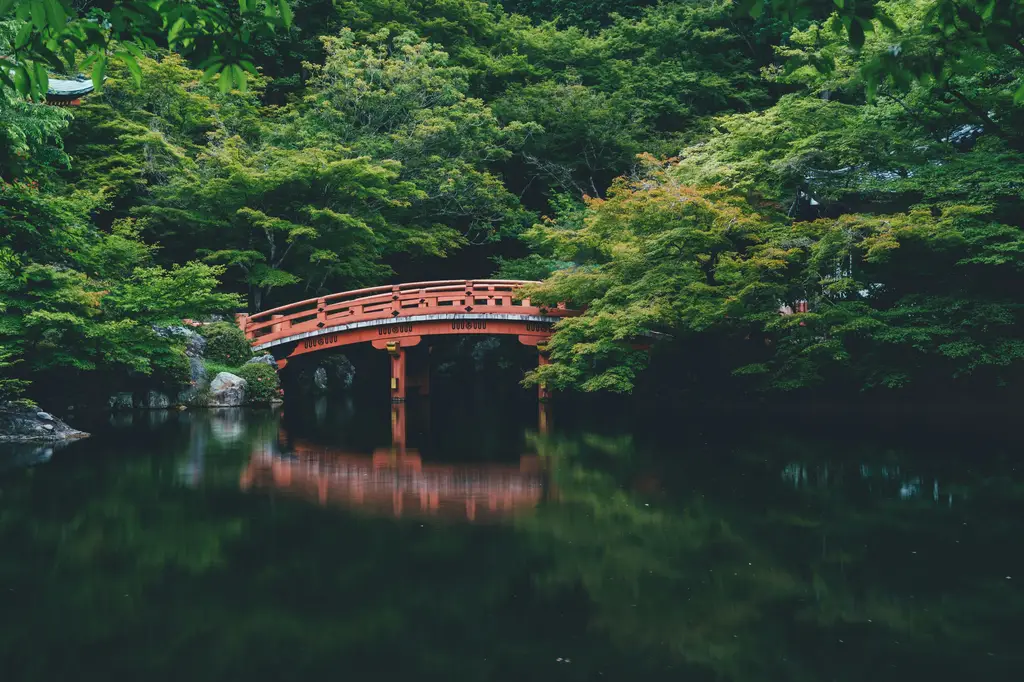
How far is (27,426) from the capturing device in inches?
466

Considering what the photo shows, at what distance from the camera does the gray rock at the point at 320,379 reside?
2206cm

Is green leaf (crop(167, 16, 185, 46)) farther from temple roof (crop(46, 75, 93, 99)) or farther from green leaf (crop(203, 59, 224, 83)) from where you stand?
temple roof (crop(46, 75, 93, 99))

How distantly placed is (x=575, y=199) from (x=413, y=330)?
8014 millimetres

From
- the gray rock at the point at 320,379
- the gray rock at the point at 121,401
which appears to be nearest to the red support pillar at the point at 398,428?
the gray rock at the point at 320,379

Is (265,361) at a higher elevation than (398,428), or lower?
higher

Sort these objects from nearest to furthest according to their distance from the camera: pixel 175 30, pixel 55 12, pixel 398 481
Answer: pixel 55 12 → pixel 175 30 → pixel 398 481

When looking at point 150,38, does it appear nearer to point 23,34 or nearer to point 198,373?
point 23,34

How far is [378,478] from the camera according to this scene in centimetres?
888

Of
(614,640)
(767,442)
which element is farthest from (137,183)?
(614,640)

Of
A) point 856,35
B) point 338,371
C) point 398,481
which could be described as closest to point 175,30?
point 856,35

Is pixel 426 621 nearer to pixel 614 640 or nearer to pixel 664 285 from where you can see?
pixel 614 640

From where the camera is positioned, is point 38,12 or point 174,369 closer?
point 38,12

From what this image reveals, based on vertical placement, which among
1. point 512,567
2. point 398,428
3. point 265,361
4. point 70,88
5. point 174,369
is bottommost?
point 512,567

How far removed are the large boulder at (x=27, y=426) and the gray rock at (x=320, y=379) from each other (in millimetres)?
10036
